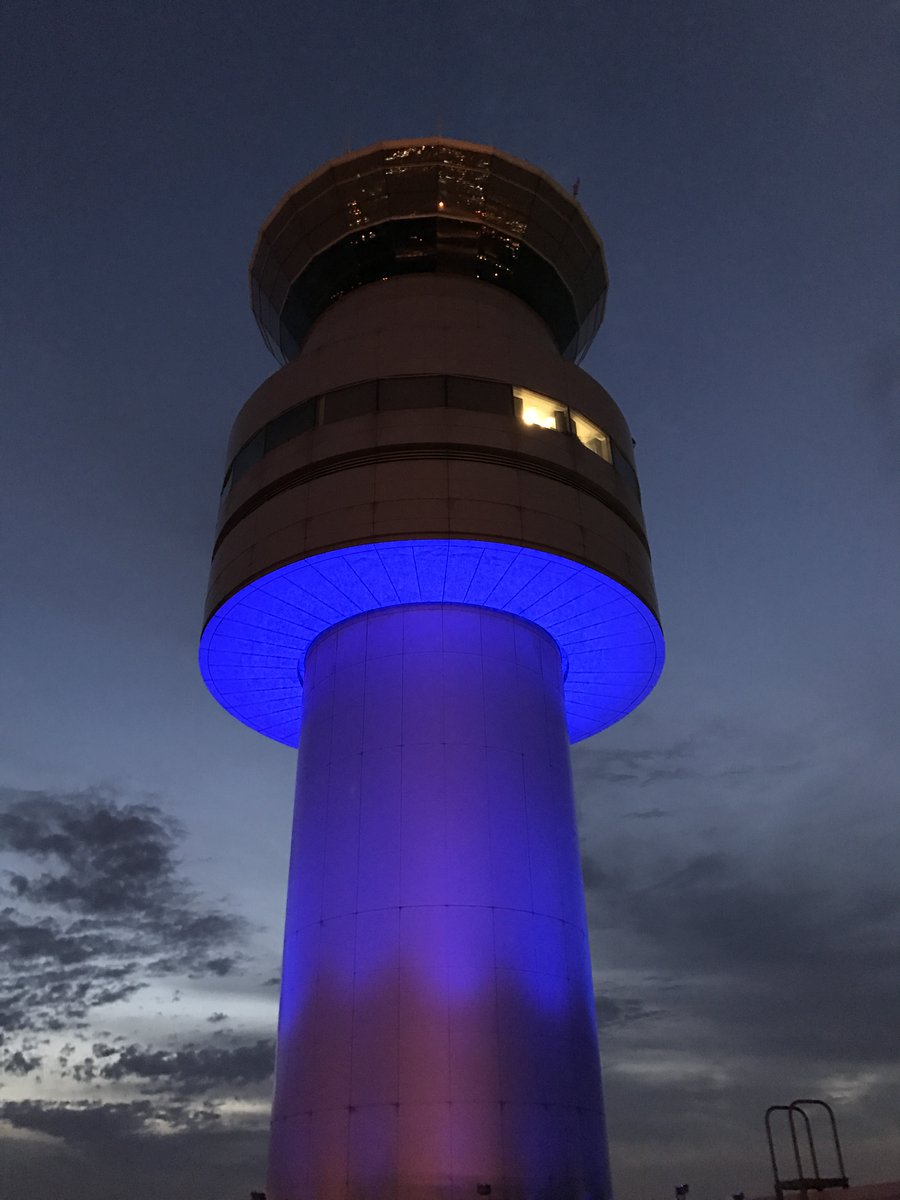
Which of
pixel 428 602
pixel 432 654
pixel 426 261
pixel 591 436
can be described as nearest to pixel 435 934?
pixel 432 654

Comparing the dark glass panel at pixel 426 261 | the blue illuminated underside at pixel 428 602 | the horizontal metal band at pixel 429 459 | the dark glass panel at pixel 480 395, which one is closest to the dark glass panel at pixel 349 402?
the horizontal metal band at pixel 429 459

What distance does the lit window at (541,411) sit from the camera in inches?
891

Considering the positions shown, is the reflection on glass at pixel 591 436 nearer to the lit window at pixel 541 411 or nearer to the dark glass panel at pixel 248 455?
the lit window at pixel 541 411

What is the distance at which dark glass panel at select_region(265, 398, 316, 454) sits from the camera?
22.9 metres

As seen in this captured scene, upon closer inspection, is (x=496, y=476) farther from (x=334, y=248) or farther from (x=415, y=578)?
(x=334, y=248)

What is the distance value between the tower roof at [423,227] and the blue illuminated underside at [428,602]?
10841 millimetres

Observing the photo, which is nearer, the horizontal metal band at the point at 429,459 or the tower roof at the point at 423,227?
the horizontal metal band at the point at 429,459

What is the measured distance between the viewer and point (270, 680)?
25438mm

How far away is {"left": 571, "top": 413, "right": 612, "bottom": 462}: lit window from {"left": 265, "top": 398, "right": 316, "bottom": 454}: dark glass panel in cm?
674

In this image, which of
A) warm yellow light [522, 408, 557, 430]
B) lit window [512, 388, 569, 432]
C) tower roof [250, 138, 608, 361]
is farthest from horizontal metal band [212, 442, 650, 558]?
tower roof [250, 138, 608, 361]

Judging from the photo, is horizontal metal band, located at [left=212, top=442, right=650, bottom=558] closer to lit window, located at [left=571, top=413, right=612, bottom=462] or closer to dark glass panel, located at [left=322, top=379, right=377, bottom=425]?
dark glass panel, located at [left=322, top=379, right=377, bottom=425]

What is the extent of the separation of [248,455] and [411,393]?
510cm

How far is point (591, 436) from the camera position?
23.9 meters

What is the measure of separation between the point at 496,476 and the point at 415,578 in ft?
Answer: 9.93
